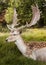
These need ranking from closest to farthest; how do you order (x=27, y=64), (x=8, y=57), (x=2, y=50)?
1. (x=27, y=64)
2. (x=8, y=57)
3. (x=2, y=50)

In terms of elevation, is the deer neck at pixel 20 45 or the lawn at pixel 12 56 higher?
the deer neck at pixel 20 45

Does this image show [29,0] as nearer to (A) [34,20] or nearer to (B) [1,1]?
(B) [1,1]

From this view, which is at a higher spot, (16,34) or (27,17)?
(16,34)

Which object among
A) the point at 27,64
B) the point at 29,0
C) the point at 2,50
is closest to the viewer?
the point at 27,64

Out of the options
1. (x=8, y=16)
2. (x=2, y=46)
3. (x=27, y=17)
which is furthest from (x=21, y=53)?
(x=8, y=16)

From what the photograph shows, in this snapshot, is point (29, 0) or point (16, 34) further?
point (29, 0)

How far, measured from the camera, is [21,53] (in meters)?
5.61

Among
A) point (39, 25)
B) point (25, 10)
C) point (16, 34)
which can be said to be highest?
point (16, 34)

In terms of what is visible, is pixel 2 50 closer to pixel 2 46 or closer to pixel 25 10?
pixel 2 46

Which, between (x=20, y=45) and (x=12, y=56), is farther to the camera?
(x=12, y=56)

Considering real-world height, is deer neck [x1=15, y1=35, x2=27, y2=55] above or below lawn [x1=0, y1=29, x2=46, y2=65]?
above

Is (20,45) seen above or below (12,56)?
above

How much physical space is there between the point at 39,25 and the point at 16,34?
682 centimetres

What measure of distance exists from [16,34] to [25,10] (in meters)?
6.63
